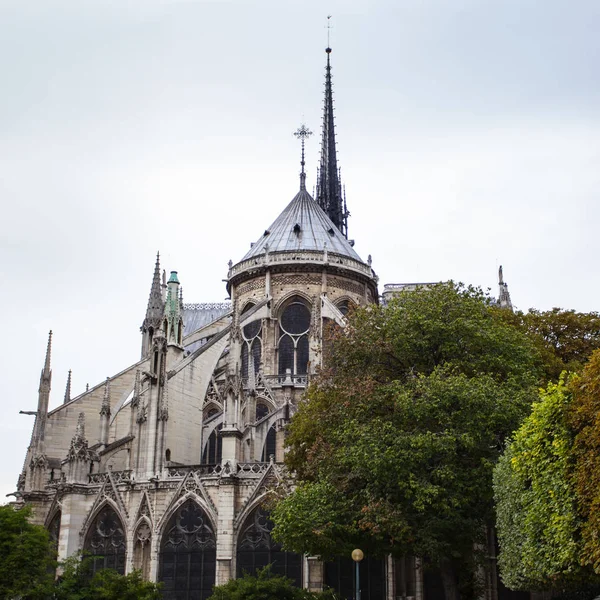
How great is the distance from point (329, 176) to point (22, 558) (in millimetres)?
57570

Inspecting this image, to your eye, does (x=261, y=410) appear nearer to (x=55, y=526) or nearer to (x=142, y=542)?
(x=142, y=542)

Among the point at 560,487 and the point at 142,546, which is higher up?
the point at 142,546

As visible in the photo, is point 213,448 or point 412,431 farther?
point 213,448

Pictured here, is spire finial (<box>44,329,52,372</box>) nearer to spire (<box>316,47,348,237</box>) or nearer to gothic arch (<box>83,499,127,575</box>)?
gothic arch (<box>83,499,127,575</box>)

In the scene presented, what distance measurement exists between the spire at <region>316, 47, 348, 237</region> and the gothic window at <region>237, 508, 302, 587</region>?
48.9 meters

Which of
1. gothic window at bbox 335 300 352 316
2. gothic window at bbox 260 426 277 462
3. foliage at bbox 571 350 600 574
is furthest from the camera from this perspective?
gothic window at bbox 335 300 352 316

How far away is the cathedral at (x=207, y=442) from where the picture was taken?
33656mm

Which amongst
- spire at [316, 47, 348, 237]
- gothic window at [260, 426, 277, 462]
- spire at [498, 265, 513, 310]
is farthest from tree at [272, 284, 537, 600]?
spire at [316, 47, 348, 237]

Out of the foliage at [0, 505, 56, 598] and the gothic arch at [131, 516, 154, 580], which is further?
the gothic arch at [131, 516, 154, 580]

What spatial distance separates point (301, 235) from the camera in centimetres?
5009

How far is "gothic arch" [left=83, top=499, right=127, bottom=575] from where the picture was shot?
35312 mm

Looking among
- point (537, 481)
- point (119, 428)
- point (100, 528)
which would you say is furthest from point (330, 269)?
point (537, 481)

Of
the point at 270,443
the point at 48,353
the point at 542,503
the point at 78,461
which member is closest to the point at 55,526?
the point at 78,461

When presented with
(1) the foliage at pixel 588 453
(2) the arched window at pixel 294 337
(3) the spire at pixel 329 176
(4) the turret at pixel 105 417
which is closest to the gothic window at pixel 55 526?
(4) the turret at pixel 105 417
